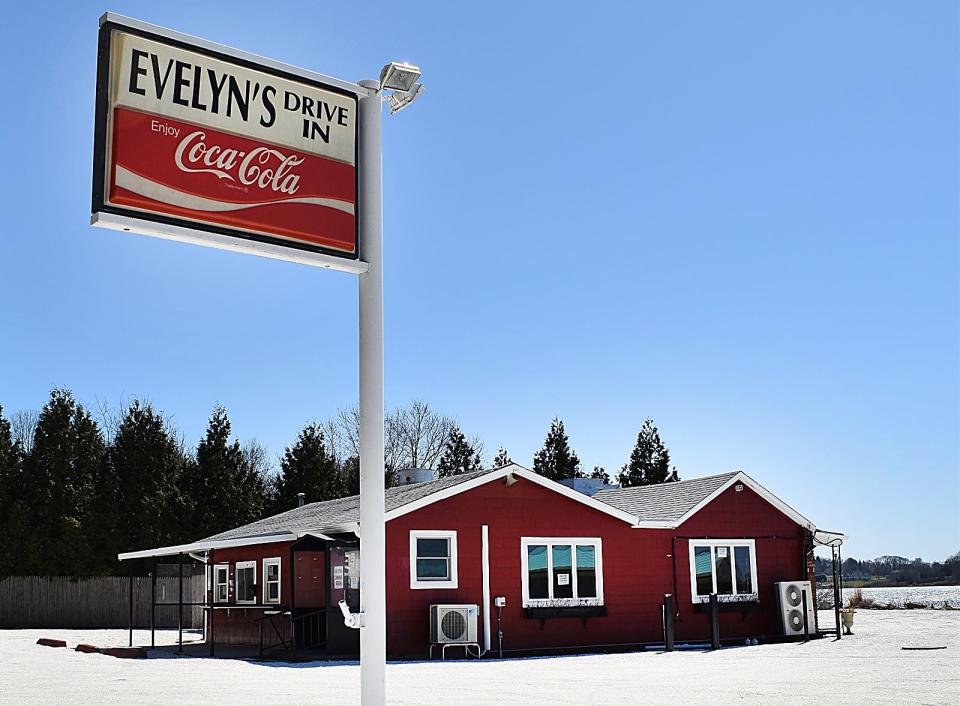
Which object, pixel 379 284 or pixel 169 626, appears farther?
pixel 169 626

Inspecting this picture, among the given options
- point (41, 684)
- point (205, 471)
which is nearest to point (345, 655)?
point (41, 684)

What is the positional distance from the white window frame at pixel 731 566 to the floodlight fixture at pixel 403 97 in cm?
1718

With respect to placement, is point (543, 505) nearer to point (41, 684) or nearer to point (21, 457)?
point (41, 684)

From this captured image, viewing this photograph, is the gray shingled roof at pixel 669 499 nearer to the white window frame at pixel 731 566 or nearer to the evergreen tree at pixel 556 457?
the white window frame at pixel 731 566

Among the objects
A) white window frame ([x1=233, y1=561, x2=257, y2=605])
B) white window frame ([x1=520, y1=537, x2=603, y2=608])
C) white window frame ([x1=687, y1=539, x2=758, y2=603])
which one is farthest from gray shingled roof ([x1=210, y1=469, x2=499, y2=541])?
white window frame ([x1=687, y1=539, x2=758, y2=603])

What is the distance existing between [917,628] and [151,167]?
22.1 metres

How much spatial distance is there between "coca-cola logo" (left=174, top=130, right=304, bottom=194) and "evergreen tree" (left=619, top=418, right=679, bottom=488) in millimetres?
50753

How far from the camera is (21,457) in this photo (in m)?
40.4

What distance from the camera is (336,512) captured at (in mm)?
24266

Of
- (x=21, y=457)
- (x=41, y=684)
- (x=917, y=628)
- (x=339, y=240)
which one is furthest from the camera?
(x=21, y=457)

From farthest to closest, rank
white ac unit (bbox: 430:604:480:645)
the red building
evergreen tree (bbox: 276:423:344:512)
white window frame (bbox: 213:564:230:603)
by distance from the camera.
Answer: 1. evergreen tree (bbox: 276:423:344:512)
2. white window frame (bbox: 213:564:230:603)
3. the red building
4. white ac unit (bbox: 430:604:480:645)

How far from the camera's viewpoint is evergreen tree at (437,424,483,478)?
54.4 m

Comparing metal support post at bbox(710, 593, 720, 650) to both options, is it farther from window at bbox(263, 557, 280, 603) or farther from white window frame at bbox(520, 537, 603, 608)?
window at bbox(263, 557, 280, 603)

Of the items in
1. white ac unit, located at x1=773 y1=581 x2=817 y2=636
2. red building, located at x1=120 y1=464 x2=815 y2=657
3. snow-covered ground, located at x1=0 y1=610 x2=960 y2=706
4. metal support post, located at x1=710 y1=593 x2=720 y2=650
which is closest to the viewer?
snow-covered ground, located at x1=0 y1=610 x2=960 y2=706
